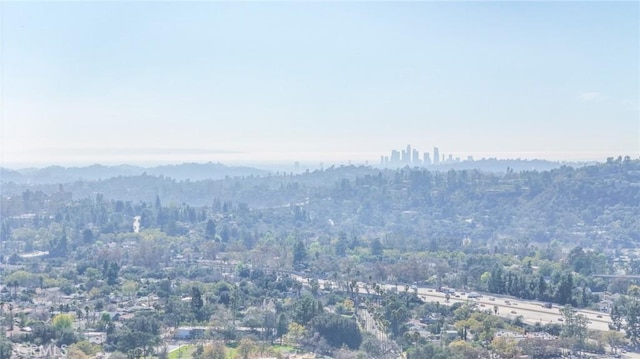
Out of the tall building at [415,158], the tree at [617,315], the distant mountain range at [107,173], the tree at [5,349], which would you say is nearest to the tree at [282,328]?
the tree at [5,349]

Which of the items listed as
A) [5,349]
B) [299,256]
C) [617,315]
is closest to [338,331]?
[5,349]

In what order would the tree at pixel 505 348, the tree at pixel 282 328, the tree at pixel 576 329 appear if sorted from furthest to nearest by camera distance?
the tree at pixel 282 328, the tree at pixel 576 329, the tree at pixel 505 348

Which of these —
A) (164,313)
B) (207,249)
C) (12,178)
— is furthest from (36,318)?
(12,178)

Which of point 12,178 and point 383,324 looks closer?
point 383,324

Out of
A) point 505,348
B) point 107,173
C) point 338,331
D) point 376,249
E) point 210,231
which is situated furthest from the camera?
point 107,173

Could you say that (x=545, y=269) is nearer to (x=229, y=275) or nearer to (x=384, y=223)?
(x=229, y=275)

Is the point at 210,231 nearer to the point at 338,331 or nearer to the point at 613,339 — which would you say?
the point at 338,331

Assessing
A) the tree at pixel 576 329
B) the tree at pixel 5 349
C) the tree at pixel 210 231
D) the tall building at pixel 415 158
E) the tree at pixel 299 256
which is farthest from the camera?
the tall building at pixel 415 158

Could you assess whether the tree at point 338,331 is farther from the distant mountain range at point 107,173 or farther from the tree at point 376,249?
the distant mountain range at point 107,173

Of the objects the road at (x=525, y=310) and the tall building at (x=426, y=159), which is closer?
the road at (x=525, y=310)
